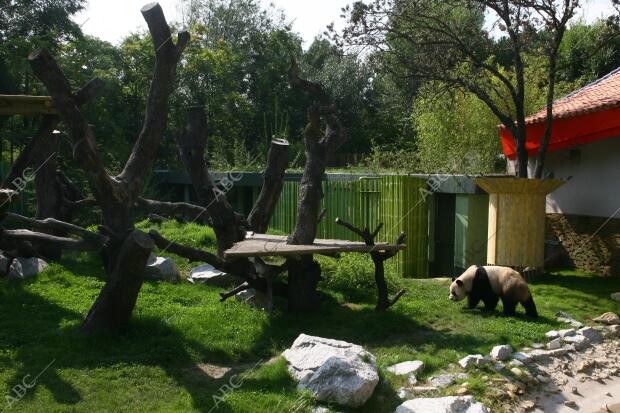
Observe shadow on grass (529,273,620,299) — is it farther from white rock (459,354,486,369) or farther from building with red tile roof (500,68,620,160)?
white rock (459,354,486,369)

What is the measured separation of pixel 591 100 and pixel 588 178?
58.0 inches

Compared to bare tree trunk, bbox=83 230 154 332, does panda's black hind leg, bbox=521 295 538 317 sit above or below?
below

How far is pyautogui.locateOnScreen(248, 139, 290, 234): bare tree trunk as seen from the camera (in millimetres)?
9836

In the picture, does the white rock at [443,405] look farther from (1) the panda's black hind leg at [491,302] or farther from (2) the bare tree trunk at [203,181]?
(2) the bare tree trunk at [203,181]

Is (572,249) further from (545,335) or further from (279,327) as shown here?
(279,327)

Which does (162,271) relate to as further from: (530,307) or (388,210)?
(530,307)

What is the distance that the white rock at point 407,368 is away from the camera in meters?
6.56

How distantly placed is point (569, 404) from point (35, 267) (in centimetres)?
809

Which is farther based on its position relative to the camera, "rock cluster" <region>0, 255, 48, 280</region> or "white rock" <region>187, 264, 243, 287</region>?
"white rock" <region>187, 264, 243, 287</region>

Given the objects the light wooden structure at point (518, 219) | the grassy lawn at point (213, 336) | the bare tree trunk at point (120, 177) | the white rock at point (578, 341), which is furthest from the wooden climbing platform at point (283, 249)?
the light wooden structure at point (518, 219)

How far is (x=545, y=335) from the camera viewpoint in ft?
25.5

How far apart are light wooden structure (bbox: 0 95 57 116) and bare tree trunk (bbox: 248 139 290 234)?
3.41 m

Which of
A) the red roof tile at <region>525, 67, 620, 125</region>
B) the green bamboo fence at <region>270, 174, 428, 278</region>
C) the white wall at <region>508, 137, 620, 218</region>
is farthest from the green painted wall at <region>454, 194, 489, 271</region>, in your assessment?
the red roof tile at <region>525, 67, 620, 125</region>

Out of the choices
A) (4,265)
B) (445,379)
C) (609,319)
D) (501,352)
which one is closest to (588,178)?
(609,319)
